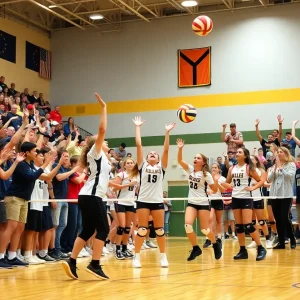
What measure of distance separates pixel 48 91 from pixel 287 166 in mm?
17029

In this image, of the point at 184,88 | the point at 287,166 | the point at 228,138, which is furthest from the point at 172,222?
the point at 287,166

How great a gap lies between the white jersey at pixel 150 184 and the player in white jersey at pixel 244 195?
2145 millimetres

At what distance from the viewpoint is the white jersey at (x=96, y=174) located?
7.82 meters

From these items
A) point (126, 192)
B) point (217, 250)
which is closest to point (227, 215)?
point (126, 192)

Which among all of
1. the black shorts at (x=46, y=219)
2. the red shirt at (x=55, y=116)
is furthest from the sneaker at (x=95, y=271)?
the red shirt at (x=55, y=116)

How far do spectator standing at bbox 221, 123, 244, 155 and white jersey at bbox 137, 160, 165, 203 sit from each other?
13004 mm

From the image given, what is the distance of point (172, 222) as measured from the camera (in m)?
23.1

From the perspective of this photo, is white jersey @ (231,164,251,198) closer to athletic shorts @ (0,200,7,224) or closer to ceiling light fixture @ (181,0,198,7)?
athletic shorts @ (0,200,7,224)

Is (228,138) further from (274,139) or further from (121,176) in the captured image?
(121,176)

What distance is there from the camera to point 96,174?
7.88 metres

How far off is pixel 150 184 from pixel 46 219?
2.49m

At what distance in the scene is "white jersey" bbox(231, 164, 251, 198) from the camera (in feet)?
36.9

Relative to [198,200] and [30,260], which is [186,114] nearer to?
[198,200]

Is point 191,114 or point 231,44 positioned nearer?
point 191,114
